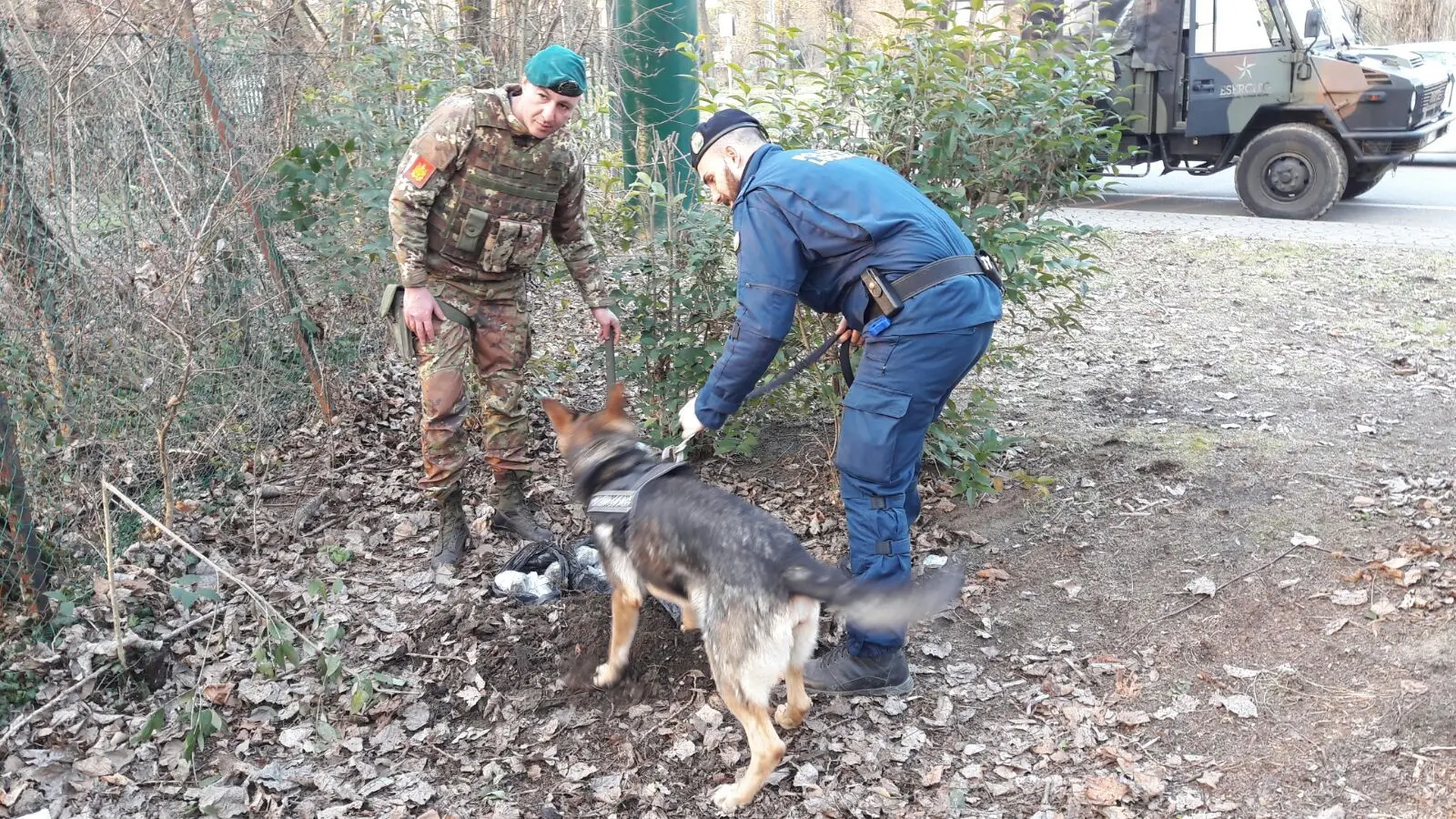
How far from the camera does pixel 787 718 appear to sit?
3.26 metres

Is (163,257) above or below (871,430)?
above

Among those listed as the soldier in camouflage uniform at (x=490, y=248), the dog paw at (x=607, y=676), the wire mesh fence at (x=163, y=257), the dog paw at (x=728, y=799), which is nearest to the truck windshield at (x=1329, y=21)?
the wire mesh fence at (x=163, y=257)

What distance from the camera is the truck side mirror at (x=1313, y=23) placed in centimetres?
1009

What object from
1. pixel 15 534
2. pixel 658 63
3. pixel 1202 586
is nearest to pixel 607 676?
pixel 15 534

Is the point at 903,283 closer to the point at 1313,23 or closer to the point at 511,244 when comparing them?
the point at 511,244

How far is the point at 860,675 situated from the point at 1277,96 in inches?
398

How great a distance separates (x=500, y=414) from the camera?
4.49 meters

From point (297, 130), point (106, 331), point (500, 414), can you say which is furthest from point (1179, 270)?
point (106, 331)

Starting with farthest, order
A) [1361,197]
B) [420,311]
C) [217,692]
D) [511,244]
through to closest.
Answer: [1361,197] < [511,244] < [420,311] < [217,692]

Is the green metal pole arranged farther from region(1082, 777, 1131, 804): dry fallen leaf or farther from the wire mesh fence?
region(1082, 777, 1131, 804): dry fallen leaf

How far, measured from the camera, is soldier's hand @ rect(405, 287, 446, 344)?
4.07 metres

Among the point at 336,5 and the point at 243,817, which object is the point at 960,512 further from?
the point at 336,5

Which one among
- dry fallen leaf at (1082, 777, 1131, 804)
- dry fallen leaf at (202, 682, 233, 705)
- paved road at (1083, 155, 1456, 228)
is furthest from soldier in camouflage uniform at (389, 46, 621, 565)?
paved road at (1083, 155, 1456, 228)

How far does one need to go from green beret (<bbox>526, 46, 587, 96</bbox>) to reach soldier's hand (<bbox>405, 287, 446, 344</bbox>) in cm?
103
